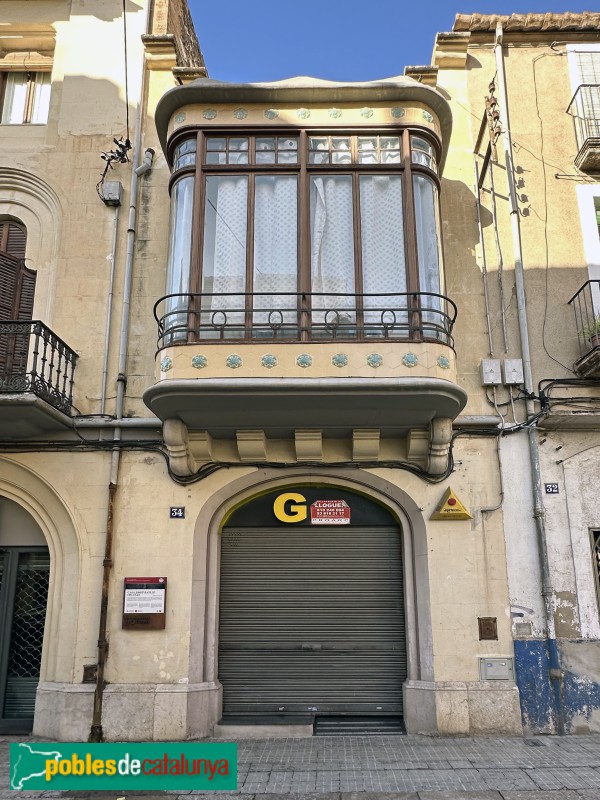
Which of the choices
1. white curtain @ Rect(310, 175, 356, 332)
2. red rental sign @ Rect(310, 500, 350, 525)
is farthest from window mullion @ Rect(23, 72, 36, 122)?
red rental sign @ Rect(310, 500, 350, 525)

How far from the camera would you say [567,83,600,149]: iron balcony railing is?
32.0 feet

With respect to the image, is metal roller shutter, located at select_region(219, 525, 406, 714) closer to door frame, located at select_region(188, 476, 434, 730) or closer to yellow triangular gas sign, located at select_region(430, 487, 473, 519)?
door frame, located at select_region(188, 476, 434, 730)

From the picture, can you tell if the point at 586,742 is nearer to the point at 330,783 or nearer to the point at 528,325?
the point at 330,783

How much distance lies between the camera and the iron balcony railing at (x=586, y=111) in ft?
32.0

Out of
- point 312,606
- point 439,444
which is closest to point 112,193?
point 439,444

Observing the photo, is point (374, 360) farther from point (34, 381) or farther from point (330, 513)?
point (34, 381)

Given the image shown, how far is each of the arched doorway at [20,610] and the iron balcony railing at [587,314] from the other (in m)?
Answer: 7.99

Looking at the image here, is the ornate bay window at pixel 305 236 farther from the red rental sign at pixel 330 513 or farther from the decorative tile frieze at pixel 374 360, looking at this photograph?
the red rental sign at pixel 330 513

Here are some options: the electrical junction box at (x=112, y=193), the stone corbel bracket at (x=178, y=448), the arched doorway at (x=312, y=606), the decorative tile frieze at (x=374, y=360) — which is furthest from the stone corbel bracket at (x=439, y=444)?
the electrical junction box at (x=112, y=193)

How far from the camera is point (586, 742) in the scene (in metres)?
7.52

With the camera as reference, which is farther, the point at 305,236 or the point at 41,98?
the point at 41,98

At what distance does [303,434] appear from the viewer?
27.0ft

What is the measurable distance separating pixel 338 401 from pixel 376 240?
222 cm

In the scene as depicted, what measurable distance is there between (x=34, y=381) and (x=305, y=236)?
3820mm
